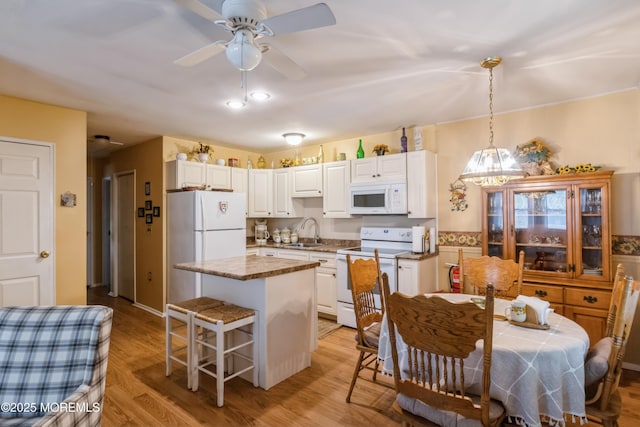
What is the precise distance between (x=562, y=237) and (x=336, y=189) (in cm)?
258

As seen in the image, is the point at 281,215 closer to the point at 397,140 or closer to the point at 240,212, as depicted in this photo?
the point at 240,212

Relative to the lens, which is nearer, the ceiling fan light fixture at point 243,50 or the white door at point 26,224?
the ceiling fan light fixture at point 243,50

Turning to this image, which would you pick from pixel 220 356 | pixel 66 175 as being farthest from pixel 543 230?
pixel 66 175

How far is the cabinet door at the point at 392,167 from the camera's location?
3.88 metres

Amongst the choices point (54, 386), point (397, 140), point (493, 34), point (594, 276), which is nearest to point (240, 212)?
point (397, 140)

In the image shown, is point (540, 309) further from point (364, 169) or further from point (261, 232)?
point (261, 232)

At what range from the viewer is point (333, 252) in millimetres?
4195

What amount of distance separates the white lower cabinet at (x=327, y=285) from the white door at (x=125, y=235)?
2982mm

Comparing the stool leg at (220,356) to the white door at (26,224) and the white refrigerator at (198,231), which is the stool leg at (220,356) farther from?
the white door at (26,224)

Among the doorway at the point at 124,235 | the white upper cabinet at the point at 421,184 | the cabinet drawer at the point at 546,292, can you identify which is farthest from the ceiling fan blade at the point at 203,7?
the doorway at the point at 124,235

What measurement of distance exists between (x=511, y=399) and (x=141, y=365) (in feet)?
9.69

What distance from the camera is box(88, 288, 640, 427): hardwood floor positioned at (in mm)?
2166

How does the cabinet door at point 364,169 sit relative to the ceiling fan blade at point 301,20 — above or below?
below

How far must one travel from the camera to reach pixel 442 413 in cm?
147
